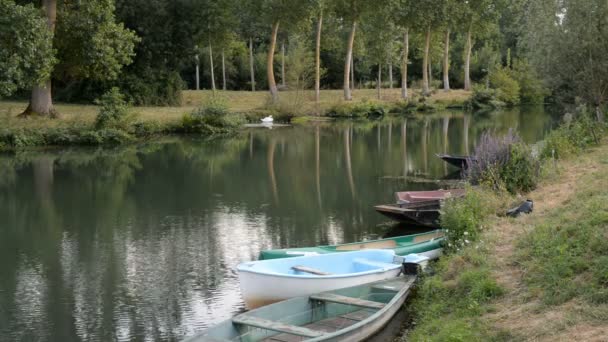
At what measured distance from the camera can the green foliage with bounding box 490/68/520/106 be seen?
7444 centimetres

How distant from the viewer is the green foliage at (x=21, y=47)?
33219 millimetres

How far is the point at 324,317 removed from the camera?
39.5 feet

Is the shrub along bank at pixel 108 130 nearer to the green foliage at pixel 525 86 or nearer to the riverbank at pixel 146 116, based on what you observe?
the riverbank at pixel 146 116

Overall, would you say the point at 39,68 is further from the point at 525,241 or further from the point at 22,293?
the point at 525,241

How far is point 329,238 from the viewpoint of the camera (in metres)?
18.8

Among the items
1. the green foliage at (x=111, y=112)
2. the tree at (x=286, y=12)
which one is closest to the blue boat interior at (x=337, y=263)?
the green foliage at (x=111, y=112)

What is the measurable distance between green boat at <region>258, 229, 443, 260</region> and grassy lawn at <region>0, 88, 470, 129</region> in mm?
27363

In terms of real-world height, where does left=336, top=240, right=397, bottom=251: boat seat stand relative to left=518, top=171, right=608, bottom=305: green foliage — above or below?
below

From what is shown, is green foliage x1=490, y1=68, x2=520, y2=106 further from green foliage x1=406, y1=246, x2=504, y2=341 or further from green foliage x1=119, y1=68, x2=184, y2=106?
green foliage x1=406, y1=246, x2=504, y2=341

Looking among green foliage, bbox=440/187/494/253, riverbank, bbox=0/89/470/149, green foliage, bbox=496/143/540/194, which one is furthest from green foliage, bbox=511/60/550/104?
green foliage, bbox=440/187/494/253

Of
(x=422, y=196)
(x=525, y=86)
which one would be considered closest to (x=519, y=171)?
(x=422, y=196)

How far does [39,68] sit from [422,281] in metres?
27.1

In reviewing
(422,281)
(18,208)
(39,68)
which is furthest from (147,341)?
(39,68)

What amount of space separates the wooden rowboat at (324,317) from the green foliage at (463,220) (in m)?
1.81
